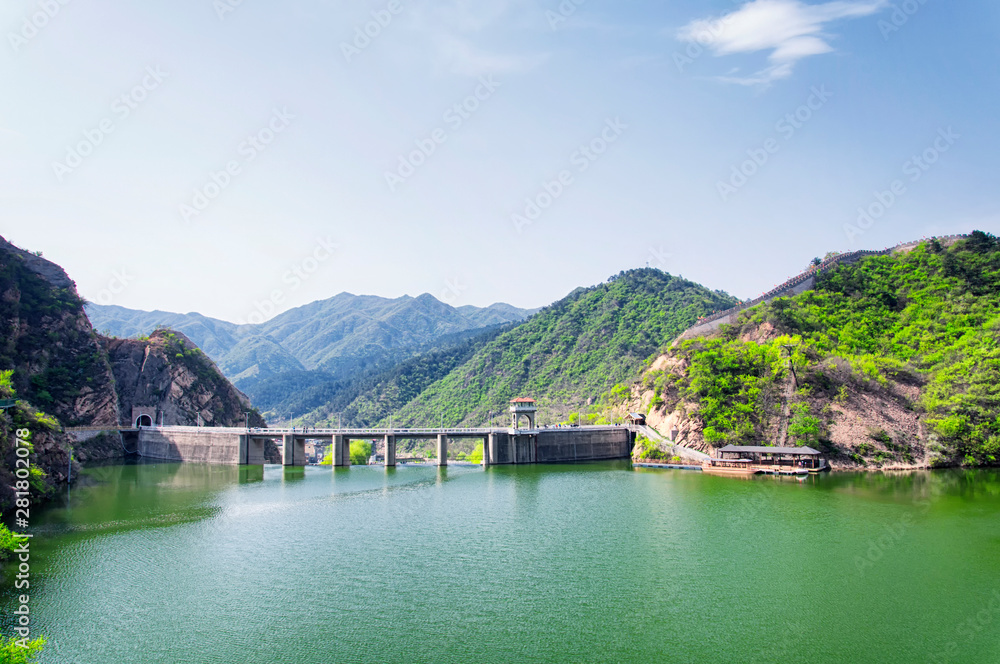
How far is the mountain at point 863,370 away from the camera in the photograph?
73.4 metres

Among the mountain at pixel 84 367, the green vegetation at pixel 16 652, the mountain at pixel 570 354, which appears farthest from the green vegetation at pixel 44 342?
the green vegetation at pixel 16 652

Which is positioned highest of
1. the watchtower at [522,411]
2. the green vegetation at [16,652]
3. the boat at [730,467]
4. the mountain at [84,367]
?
the mountain at [84,367]

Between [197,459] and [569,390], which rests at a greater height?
[569,390]

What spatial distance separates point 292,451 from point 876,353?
3249 inches

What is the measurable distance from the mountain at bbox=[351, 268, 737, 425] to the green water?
71.9 metres

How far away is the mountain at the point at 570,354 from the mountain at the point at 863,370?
34.2 metres

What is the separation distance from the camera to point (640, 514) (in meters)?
51.9

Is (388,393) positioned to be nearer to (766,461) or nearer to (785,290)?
(785,290)

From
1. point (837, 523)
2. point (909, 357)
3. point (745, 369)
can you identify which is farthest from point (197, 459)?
point (909, 357)

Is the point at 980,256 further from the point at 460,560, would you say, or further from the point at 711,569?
the point at 460,560

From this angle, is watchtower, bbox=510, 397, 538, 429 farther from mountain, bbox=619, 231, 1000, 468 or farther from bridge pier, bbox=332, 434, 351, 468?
bridge pier, bbox=332, 434, 351, 468

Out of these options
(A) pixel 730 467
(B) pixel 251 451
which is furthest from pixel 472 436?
(A) pixel 730 467

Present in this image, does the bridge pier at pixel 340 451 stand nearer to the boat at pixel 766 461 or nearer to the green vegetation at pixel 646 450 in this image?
the green vegetation at pixel 646 450

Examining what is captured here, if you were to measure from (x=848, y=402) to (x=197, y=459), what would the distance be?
303 feet
